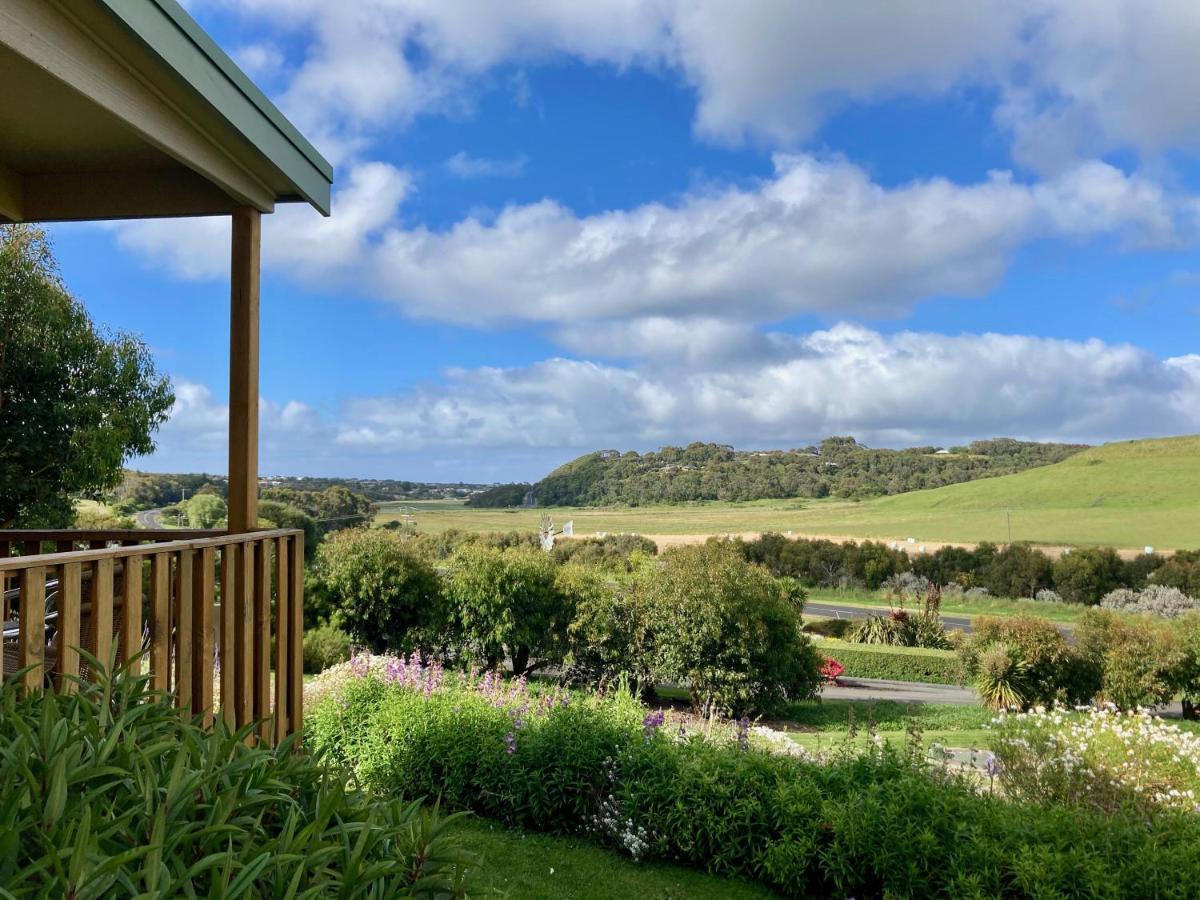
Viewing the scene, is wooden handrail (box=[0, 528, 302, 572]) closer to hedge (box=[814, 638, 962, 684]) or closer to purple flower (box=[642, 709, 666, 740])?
purple flower (box=[642, 709, 666, 740])

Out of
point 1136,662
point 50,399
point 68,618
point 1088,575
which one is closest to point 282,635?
point 68,618

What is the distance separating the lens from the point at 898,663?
18.8 metres

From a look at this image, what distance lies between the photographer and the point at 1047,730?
5867 mm

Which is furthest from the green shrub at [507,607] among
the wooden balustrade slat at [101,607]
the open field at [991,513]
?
the open field at [991,513]

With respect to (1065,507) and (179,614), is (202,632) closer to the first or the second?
(179,614)

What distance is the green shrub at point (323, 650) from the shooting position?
460 inches

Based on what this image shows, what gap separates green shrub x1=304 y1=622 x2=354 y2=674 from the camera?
38.3ft

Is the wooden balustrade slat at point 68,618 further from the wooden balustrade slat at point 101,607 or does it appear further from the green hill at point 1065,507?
the green hill at point 1065,507

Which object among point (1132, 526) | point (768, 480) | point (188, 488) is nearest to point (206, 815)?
point (188, 488)

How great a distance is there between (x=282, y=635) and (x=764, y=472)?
160ft

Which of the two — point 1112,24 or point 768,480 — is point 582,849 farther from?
point 768,480

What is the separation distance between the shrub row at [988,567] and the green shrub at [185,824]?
30.6m

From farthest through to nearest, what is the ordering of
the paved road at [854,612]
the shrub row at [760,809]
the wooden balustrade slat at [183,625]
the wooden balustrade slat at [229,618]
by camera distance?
the paved road at [854,612] → the shrub row at [760,809] → the wooden balustrade slat at [229,618] → the wooden balustrade slat at [183,625]

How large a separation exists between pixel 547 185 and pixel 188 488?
1618 centimetres
